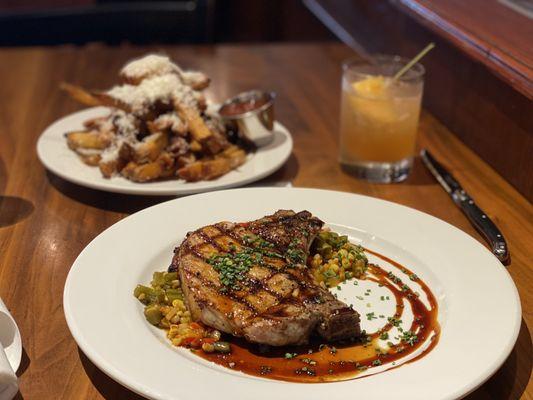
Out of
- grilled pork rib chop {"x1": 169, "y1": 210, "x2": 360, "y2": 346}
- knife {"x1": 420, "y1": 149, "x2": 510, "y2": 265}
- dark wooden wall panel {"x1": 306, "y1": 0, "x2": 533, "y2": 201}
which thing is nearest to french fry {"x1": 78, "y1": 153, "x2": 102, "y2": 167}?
grilled pork rib chop {"x1": 169, "y1": 210, "x2": 360, "y2": 346}

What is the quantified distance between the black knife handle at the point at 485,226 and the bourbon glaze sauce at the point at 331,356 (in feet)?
1.60

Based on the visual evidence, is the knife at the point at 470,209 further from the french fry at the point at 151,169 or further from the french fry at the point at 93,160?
the french fry at the point at 93,160

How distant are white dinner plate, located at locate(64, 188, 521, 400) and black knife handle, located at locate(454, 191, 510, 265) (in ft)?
0.63

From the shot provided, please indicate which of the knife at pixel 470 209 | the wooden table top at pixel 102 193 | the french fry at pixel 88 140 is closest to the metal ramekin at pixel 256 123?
the wooden table top at pixel 102 193

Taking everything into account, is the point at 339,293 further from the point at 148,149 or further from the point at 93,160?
the point at 93,160

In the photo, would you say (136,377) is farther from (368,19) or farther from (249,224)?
(368,19)

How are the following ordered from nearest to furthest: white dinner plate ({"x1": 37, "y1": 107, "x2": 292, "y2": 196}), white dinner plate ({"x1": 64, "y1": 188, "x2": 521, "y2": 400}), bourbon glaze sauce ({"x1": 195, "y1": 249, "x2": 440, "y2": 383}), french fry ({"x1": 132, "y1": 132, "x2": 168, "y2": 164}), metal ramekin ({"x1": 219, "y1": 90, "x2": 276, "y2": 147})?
white dinner plate ({"x1": 64, "y1": 188, "x2": 521, "y2": 400}) < bourbon glaze sauce ({"x1": 195, "y1": 249, "x2": 440, "y2": 383}) < white dinner plate ({"x1": 37, "y1": 107, "x2": 292, "y2": 196}) < french fry ({"x1": 132, "y1": 132, "x2": 168, "y2": 164}) < metal ramekin ({"x1": 219, "y1": 90, "x2": 276, "y2": 147})

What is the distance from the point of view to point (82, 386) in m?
1.65

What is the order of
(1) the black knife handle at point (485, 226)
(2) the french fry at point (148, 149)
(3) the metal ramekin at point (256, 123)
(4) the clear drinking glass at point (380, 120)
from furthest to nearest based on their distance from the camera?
(3) the metal ramekin at point (256, 123) < (4) the clear drinking glass at point (380, 120) < (2) the french fry at point (148, 149) < (1) the black knife handle at point (485, 226)

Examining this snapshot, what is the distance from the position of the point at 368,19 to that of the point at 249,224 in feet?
11.2

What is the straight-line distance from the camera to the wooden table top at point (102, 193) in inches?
68.4

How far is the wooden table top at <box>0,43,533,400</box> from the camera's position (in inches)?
68.4

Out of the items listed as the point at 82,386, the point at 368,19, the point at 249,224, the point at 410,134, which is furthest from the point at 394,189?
the point at 368,19

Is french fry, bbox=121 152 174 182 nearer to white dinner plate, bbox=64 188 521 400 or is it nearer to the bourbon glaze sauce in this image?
white dinner plate, bbox=64 188 521 400
